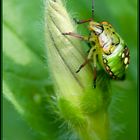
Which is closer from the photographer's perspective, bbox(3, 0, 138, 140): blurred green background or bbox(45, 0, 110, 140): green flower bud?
bbox(45, 0, 110, 140): green flower bud

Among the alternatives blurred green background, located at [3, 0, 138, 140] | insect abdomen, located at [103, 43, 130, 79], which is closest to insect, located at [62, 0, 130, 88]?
insect abdomen, located at [103, 43, 130, 79]

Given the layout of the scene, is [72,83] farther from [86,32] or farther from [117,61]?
[86,32]

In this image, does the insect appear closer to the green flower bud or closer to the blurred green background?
the green flower bud

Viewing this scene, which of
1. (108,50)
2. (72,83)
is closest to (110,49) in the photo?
(108,50)

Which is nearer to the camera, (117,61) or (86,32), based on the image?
(117,61)

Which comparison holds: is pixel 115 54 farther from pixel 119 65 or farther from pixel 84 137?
pixel 84 137

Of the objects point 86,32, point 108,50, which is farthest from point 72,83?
point 86,32

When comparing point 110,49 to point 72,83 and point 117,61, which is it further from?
point 72,83
